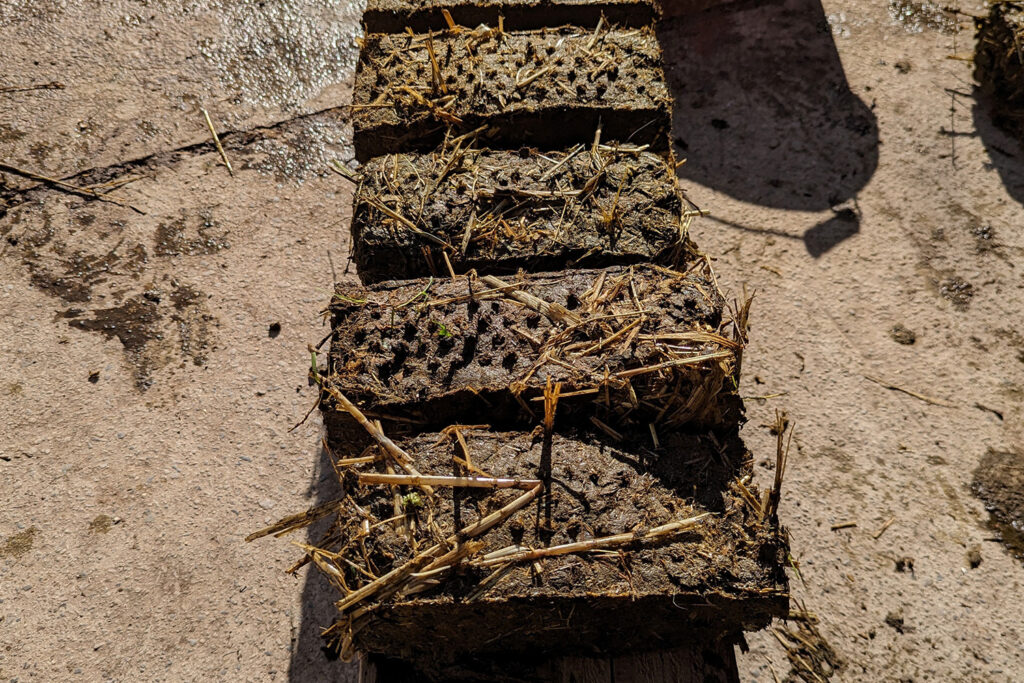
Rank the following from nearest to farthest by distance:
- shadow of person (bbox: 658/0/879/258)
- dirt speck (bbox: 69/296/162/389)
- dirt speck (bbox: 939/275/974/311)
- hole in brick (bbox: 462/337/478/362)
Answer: hole in brick (bbox: 462/337/478/362) < dirt speck (bbox: 69/296/162/389) < dirt speck (bbox: 939/275/974/311) < shadow of person (bbox: 658/0/879/258)

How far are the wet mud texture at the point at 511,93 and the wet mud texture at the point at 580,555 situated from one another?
5.25ft

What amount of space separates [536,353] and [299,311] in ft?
7.30

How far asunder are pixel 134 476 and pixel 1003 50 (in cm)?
614

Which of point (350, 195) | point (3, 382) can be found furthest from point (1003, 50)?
point (3, 382)

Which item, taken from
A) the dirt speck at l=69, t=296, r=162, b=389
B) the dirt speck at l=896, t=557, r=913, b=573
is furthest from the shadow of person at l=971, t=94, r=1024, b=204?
the dirt speck at l=69, t=296, r=162, b=389

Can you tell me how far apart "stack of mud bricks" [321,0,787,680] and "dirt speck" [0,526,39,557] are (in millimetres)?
2001

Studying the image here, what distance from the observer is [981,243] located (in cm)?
464

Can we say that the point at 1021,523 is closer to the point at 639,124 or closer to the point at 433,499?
the point at 639,124

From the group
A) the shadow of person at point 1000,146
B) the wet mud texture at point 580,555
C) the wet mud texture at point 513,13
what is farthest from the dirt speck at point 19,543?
A: the shadow of person at point 1000,146

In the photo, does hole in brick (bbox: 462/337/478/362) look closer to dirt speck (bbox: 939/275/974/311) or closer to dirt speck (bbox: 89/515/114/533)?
dirt speck (bbox: 89/515/114/533)

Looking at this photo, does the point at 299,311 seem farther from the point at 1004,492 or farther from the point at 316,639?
the point at 1004,492

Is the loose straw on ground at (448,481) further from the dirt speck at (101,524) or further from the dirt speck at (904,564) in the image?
the dirt speck at (904,564)

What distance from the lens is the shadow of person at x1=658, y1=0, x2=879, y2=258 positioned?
4.94 meters

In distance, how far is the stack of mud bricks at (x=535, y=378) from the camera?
2418mm
